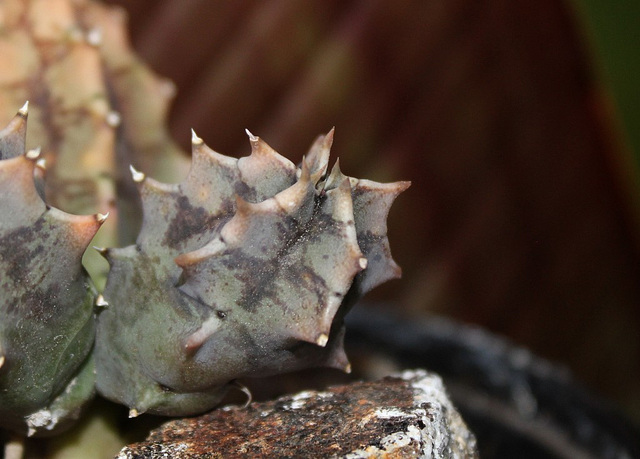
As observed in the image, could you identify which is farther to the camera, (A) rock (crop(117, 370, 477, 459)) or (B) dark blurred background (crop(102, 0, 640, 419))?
(B) dark blurred background (crop(102, 0, 640, 419))

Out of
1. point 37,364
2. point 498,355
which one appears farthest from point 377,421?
point 498,355

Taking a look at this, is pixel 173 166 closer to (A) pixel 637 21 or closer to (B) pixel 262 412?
(B) pixel 262 412

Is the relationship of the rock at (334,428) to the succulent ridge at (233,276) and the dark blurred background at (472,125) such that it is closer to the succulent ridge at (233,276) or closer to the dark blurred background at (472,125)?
the succulent ridge at (233,276)

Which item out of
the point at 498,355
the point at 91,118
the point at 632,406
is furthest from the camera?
the point at 632,406

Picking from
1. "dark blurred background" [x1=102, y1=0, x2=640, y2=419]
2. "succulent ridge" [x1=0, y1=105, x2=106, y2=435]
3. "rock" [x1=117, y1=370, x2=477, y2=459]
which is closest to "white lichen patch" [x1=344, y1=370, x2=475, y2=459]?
"rock" [x1=117, y1=370, x2=477, y2=459]

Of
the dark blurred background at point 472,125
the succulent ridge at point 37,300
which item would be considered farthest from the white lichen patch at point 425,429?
the dark blurred background at point 472,125

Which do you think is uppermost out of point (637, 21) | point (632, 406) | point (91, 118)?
point (637, 21)

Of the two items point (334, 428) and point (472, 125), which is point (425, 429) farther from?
point (472, 125)

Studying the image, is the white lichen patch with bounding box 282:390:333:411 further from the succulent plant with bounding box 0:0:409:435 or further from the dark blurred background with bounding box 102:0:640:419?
the dark blurred background with bounding box 102:0:640:419

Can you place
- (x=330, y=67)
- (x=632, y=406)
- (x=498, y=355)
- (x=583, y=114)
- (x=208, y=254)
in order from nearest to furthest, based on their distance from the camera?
1. (x=208, y=254)
2. (x=498, y=355)
3. (x=330, y=67)
4. (x=583, y=114)
5. (x=632, y=406)
